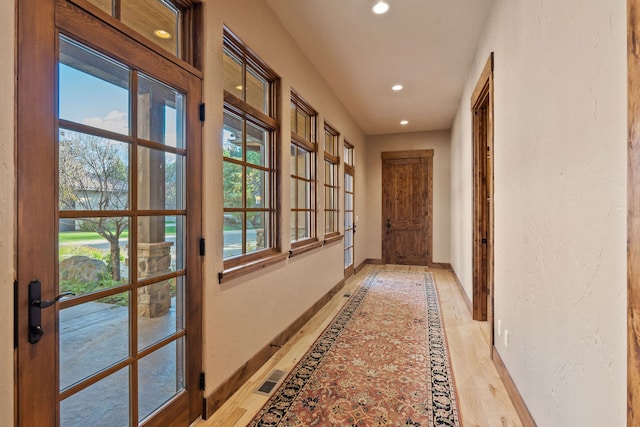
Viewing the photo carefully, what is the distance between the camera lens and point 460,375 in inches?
93.4

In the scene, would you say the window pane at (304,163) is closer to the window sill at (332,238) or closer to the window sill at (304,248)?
the window sill at (304,248)

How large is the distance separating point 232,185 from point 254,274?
69cm

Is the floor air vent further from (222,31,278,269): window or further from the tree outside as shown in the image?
the tree outside

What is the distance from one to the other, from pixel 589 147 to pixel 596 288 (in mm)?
496

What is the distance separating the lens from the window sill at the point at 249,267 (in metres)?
2.03

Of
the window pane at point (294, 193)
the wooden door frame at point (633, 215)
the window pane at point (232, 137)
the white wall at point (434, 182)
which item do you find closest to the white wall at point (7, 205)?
the window pane at point (232, 137)

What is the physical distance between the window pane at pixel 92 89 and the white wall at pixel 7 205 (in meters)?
0.19

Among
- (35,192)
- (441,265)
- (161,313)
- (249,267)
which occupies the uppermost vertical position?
(35,192)

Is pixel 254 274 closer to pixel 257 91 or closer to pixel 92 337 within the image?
pixel 92 337

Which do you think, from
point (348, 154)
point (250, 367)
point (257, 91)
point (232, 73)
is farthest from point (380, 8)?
point (348, 154)

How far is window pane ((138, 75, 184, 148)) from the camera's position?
4.98 feet

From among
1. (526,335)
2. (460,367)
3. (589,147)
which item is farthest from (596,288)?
(460,367)

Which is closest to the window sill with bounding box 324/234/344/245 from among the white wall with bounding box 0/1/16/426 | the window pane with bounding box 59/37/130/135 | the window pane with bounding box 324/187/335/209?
the window pane with bounding box 324/187/335/209

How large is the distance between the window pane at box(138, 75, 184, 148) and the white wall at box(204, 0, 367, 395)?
19cm
